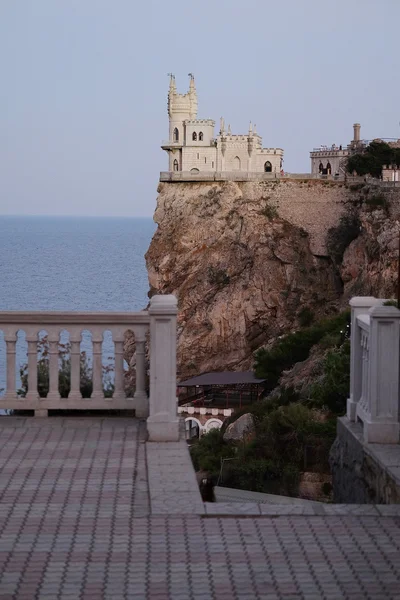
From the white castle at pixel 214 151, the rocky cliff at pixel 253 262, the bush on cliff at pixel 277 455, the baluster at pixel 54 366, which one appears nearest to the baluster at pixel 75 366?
the baluster at pixel 54 366

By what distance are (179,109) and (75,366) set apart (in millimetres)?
61296

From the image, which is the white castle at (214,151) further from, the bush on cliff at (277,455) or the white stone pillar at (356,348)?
the white stone pillar at (356,348)

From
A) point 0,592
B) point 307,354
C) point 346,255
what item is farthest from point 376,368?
point 346,255

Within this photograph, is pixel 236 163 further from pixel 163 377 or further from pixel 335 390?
pixel 163 377

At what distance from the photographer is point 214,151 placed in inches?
2506

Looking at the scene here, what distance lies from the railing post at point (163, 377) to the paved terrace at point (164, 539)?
37 cm

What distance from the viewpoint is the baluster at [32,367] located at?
25.5 feet

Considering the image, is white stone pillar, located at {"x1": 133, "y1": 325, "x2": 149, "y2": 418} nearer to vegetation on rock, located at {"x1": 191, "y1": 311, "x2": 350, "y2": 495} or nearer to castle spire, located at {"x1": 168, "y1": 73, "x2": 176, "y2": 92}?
vegetation on rock, located at {"x1": 191, "y1": 311, "x2": 350, "y2": 495}

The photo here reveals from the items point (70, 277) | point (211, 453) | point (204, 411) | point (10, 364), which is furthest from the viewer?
point (70, 277)

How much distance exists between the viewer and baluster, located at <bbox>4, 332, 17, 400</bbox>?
7.70 meters

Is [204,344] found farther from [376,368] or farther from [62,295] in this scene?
[376,368]

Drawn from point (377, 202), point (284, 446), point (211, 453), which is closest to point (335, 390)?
point (211, 453)

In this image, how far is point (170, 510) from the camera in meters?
5.63

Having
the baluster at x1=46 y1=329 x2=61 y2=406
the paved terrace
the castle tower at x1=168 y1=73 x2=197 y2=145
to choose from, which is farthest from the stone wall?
the castle tower at x1=168 y1=73 x2=197 y2=145
